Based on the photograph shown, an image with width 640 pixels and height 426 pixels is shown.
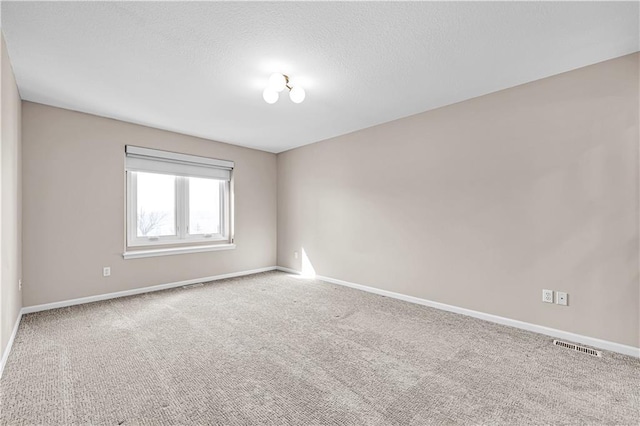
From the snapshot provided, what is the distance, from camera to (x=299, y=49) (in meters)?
2.27

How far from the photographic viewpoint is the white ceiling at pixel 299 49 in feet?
6.13

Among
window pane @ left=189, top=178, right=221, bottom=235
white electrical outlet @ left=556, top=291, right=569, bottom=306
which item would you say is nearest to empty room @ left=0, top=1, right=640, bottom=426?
white electrical outlet @ left=556, top=291, right=569, bottom=306

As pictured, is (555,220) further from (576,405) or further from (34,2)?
(34,2)

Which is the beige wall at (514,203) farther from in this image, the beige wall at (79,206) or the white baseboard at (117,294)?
the beige wall at (79,206)

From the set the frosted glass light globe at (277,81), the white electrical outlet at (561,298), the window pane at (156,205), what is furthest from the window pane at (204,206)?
the white electrical outlet at (561,298)

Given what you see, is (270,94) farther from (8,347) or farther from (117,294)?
(117,294)

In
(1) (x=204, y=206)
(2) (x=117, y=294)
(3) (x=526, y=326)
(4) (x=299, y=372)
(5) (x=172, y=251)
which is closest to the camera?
(4) (x=299, y=372)

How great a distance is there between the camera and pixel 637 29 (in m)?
2.05

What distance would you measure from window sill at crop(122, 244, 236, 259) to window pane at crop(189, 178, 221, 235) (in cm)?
33

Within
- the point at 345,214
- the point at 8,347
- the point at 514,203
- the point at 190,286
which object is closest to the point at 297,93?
the point at 345,214

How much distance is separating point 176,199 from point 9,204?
84.5 inches

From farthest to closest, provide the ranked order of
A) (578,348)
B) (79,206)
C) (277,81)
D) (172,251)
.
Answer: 1. (172,251)
2. (79,206)
3. (277,81)
4. (578,348)

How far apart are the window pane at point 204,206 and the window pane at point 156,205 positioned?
0.29 metres

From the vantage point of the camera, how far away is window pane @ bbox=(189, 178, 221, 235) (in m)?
4.77
